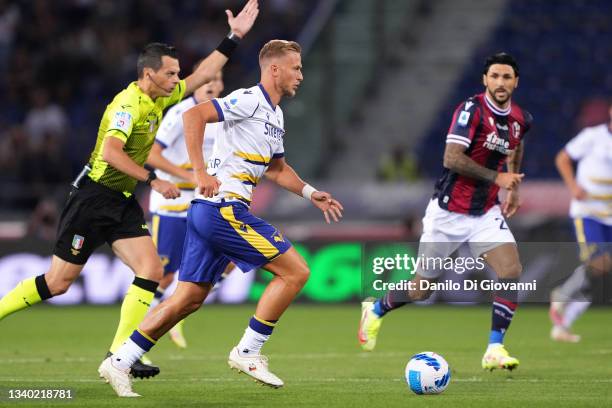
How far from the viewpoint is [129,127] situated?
365 inches

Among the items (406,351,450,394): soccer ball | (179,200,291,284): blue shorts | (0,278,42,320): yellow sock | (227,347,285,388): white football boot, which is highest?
(179,200,291,284): blue shorts

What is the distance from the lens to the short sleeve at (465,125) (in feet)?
34.4

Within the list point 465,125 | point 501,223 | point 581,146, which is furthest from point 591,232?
point 465,125

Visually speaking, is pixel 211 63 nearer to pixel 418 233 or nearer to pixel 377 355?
pixel 377 355

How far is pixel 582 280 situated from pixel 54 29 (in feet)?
49.9

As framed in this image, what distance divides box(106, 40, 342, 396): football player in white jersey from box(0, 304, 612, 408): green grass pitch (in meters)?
0.42

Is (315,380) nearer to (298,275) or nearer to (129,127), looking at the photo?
(298,275)

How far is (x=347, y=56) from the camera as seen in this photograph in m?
23.7

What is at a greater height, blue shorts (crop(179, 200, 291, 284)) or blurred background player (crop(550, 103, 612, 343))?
blurred background player (crop(550, 103, 612, 343))

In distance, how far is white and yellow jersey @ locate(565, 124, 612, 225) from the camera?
14117 millimetres

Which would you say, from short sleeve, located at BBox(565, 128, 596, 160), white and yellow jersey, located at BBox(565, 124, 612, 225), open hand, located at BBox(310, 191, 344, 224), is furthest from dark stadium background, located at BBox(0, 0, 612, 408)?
open hand, located at BBox(310, 191, 344, 224)

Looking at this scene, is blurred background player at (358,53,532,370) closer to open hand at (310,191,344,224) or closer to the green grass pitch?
the green grass pitch

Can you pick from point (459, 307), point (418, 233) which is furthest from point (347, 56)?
point (459, 307)

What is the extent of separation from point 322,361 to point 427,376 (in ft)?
9.38
